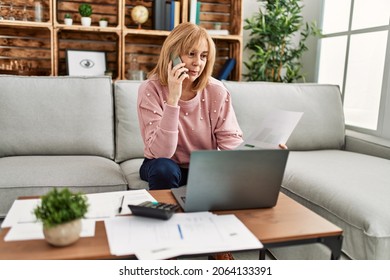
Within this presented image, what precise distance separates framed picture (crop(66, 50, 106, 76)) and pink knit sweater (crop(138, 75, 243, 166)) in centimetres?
125

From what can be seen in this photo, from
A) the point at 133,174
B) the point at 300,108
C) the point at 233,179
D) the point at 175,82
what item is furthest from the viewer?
the point at 300,108

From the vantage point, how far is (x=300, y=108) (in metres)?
2.40

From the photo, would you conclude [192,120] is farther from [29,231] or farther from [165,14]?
[165,14]

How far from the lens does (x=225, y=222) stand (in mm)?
1014

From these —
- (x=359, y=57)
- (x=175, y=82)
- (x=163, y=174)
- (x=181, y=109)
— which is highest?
(x=359, y=57)

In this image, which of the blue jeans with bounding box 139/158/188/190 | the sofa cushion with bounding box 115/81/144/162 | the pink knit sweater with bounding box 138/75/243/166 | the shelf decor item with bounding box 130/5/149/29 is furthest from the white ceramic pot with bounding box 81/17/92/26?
the blue jeans with bounding box 139/158/188/190

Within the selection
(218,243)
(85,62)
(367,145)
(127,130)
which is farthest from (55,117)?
(367,145)

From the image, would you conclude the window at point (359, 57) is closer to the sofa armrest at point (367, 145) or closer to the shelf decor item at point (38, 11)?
the sofa armrest at point (367, 145)

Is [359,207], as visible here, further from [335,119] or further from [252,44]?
[252,44]

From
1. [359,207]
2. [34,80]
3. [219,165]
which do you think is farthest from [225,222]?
[34,80]

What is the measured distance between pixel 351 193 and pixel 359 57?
5.29 ft

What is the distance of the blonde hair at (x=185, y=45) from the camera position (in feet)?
5.19
